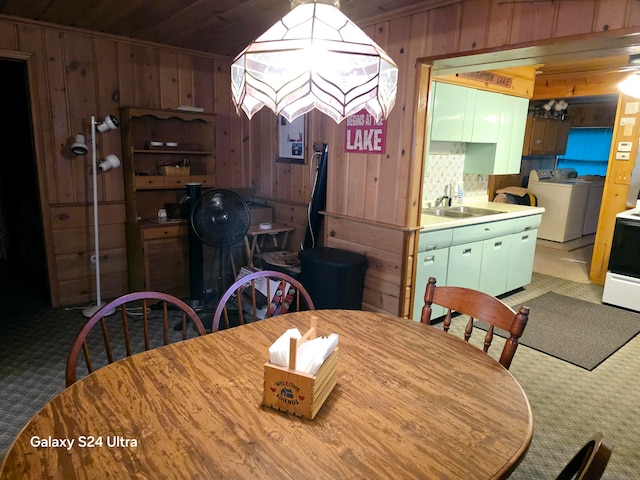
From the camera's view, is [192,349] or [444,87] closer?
[192,349]

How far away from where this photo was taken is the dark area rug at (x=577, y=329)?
317cm

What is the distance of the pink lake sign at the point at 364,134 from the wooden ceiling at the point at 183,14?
→ 64 centimetres

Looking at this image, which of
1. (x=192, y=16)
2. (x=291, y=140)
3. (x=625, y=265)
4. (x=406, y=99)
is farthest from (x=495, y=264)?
(x=192, y=16)

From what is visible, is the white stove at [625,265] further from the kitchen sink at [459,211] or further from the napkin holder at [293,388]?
the napkin holder at [293,388]

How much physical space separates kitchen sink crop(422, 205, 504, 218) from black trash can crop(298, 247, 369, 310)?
4.19ft

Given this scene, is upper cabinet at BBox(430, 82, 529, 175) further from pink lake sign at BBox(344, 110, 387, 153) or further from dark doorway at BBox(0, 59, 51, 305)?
dark doorway at BBox(0, 59, 51, 305)

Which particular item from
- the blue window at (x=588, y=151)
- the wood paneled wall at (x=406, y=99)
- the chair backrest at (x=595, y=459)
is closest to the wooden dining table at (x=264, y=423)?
the chair backrest at (x=595, y=459)

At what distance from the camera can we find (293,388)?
1.16m

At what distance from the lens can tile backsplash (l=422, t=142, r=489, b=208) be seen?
4.21 metres

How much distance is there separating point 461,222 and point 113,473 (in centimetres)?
303

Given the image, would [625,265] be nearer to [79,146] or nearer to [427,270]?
[427,270]

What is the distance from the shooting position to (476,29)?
2.43 m

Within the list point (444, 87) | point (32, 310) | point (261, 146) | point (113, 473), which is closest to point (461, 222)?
point (444, 87)

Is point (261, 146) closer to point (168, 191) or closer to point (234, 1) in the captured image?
point (168, 191)
